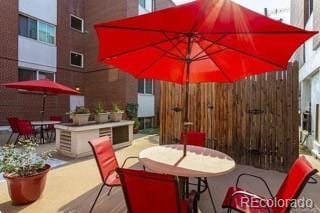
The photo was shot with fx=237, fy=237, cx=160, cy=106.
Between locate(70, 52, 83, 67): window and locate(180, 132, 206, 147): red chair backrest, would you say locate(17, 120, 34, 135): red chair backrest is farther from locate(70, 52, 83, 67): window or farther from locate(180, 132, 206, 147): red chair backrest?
locate(70, 52, 83, 67): window

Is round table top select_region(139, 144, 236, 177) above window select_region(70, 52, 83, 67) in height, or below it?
below

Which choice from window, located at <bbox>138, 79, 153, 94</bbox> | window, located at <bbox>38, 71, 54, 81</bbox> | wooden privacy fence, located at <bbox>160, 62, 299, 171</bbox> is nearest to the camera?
wooden privacy fence, located at <bbox>160, 62, 299, 171</bbox>

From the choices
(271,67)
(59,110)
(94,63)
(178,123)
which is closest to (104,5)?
(94,63)

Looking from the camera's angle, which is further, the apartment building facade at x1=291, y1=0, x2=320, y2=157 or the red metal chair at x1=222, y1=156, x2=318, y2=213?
the apartment building facade at x1=291, y1=0, x2=320, y2=157

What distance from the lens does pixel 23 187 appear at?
366 cm

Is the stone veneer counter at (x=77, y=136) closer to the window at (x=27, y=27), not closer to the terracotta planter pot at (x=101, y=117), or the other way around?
the terracotta planter pot at (x=101, y=117)

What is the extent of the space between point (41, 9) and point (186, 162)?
12.9 metres

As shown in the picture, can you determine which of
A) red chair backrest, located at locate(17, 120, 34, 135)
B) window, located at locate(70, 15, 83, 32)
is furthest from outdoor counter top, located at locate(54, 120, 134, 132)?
window, located at locate(70, 15, 83, 32)

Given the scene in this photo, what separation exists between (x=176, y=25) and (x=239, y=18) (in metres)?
0.63

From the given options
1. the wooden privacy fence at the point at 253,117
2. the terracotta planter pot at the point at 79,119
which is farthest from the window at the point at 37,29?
the wooden privacy fence at the point at 253,117

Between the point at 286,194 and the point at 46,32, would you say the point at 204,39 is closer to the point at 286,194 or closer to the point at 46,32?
the point at 286,194

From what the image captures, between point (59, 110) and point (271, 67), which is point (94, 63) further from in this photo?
point (271, 67)

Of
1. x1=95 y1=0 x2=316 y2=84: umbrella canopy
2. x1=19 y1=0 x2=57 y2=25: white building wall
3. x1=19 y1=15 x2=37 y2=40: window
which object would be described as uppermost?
x1=19 y1=0 x2=57 y2=25: white building wall

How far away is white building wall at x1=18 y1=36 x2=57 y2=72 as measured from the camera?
11.6 metres
